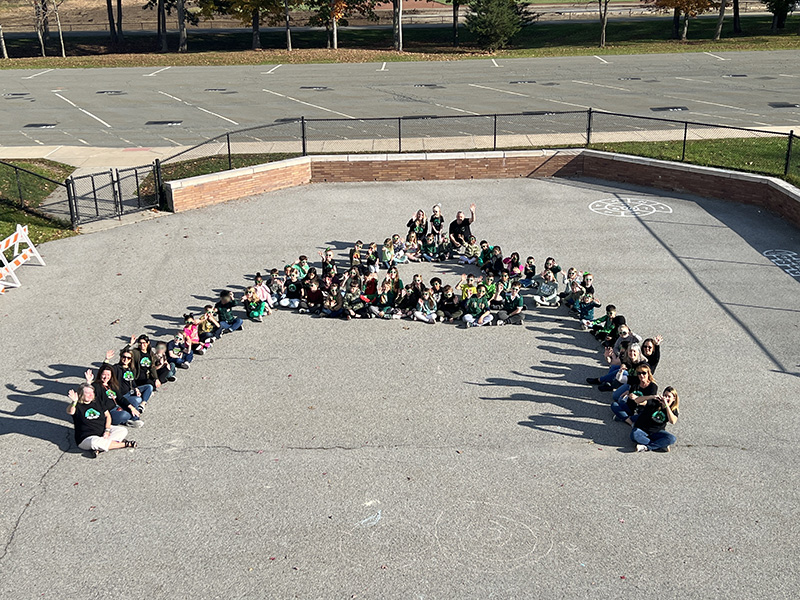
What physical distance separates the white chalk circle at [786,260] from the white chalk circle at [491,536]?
11.0 meters

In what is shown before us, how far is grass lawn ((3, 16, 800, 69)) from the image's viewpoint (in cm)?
4941

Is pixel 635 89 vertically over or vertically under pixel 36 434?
over

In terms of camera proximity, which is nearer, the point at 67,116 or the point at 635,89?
the point at 67,116

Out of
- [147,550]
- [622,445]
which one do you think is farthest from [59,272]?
[622,445]

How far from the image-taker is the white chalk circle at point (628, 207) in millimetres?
22078

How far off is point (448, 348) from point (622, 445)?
4.10 meters

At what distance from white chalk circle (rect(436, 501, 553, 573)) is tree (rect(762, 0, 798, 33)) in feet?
186

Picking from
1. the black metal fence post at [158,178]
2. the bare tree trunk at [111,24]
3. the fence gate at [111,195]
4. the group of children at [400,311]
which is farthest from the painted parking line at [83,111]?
the bare tree trunk at [111,24]

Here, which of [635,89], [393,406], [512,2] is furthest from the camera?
[512,2]

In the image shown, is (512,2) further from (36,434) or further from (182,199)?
(36,434)

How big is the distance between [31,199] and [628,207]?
1697 cm

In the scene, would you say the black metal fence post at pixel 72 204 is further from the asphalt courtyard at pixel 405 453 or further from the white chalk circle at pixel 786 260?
the white chalk circle at pixel 786 260

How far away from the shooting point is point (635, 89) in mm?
37125

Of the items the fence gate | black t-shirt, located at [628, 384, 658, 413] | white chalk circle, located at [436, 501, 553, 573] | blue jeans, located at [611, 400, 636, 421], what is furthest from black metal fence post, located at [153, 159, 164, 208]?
white chalk circle, located at [436, 501, 553, 573]
